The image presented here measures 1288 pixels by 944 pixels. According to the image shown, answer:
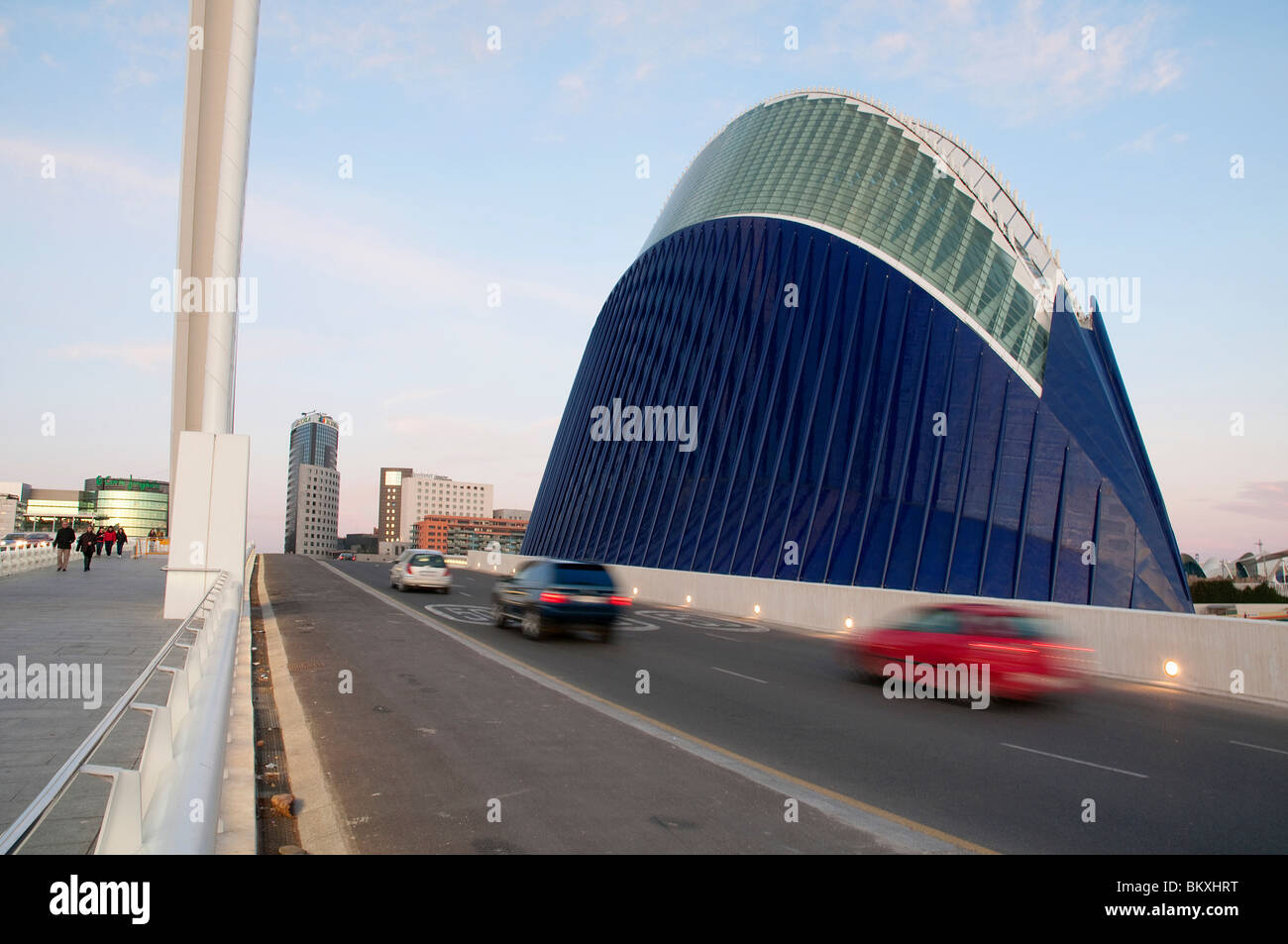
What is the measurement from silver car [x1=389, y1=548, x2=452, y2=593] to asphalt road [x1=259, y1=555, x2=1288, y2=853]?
13.8 metres

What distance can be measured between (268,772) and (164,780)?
3921mm

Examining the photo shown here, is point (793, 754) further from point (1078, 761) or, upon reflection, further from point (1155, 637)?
point (1155, 637)

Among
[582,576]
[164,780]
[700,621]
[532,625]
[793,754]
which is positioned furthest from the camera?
[700,621]

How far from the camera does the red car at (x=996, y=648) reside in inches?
453

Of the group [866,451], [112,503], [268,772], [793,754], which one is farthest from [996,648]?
[112,503]

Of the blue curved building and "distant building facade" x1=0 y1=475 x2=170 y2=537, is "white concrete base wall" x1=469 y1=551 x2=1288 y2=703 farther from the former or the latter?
"distant building facade" x1=0 y1=475 x2=170 y2=537

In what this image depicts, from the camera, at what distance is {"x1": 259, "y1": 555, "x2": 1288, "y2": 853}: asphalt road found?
5891 mm

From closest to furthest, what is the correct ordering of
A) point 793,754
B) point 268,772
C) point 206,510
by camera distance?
point 268,772 < point 793,754 < point 206,510

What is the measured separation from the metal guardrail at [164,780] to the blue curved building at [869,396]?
2511cm

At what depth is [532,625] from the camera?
17.0 metres
